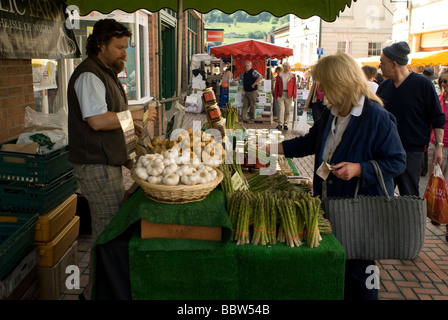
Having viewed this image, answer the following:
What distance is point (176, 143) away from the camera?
3.29 meters

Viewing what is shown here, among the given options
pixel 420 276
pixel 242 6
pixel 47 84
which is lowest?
pixel 420 276

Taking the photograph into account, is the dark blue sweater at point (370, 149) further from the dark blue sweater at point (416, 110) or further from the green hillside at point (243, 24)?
the green hillside at point (243, 24)

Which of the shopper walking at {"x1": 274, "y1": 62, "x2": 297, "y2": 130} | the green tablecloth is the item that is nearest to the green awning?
the green tablecloth

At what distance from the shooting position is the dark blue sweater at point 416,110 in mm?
4648

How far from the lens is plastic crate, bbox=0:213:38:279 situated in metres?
2.89

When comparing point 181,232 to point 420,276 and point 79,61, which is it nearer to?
point 420,276

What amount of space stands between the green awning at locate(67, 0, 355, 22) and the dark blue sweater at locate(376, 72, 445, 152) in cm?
109

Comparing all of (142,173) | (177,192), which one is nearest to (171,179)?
(177,192)

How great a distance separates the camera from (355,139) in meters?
2.93

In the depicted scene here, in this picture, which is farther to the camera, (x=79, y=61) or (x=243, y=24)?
(x=243, y=24)

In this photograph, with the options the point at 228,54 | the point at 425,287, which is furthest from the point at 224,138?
the point at 228,54

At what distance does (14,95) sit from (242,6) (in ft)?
8.36

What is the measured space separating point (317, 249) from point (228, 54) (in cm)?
1393

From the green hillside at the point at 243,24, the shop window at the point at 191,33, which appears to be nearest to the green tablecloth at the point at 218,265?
the shop window at the point at 191,33
